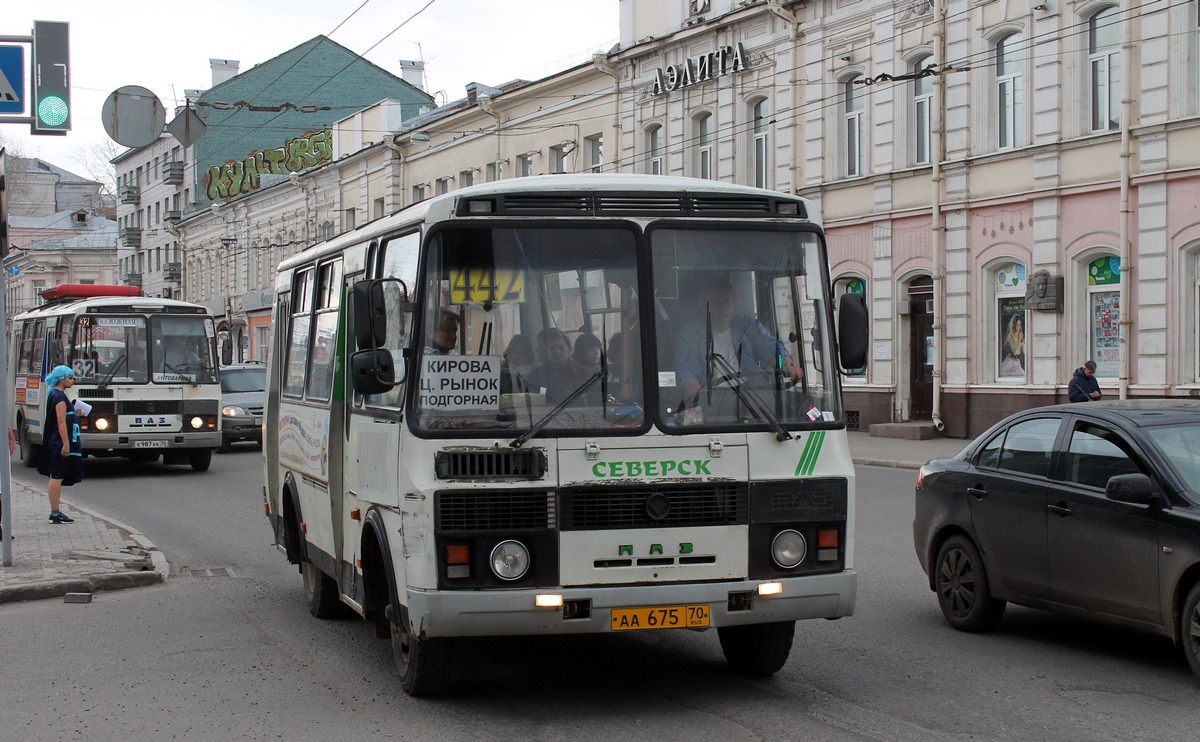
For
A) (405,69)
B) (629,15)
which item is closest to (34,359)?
(629,15)

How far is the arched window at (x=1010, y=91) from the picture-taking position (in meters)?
27.3

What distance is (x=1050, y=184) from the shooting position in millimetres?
26516

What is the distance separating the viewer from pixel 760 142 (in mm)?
→ 34344

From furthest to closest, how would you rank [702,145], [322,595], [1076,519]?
[702,145] → [322,595] → [1076,519]

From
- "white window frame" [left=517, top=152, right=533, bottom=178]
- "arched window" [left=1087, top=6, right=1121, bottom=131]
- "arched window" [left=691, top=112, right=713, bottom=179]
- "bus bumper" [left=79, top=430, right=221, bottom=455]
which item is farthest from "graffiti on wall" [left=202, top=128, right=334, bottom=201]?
"arched window" [left=1087, top=6, right=1121, bottom=131]

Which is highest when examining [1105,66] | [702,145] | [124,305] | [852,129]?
[702,145]

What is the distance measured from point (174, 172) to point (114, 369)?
198 feet

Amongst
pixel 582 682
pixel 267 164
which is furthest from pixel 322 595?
pixel 267 164

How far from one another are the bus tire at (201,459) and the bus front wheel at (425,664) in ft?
58.5

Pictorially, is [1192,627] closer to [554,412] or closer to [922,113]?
[554,412]

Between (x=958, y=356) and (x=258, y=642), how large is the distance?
71.0 ft

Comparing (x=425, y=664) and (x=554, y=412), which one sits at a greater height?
(x=554, y=412)

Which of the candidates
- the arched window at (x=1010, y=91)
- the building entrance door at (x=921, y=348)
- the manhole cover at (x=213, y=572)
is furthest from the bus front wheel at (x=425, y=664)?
the building entrance door at (x=921, y=348)

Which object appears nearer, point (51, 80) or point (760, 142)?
point (51, 80)
